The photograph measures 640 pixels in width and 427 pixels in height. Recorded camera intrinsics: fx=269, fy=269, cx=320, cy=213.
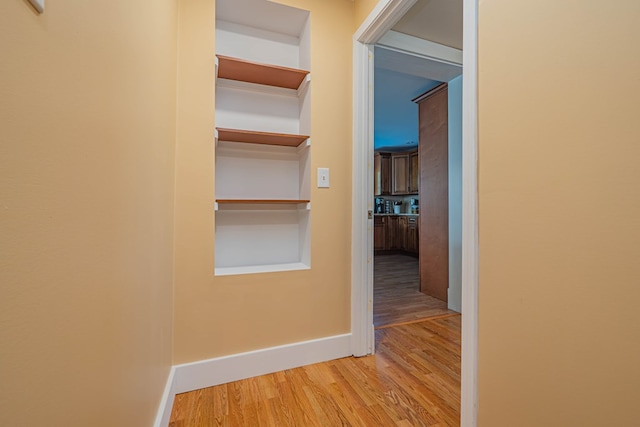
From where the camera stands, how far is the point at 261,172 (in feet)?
6.03

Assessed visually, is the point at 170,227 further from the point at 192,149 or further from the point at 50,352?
the point at 50,352

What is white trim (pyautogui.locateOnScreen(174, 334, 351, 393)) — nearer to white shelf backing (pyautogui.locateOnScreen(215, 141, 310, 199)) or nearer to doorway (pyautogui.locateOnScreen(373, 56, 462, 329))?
doorway (pyautogui.locateOnScreen(373, 56, 462, 329))

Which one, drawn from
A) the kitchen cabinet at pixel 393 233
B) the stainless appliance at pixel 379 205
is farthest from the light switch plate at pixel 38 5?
the stainless appliance at pixel 379 205

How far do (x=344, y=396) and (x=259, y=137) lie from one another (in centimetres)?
154

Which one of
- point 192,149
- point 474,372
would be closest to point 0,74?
point 192,149

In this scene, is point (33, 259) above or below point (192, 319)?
above

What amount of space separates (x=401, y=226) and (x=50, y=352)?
21.2ft

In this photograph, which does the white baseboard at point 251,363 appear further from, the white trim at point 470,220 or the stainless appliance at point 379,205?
the stainless appliance at point 379,205

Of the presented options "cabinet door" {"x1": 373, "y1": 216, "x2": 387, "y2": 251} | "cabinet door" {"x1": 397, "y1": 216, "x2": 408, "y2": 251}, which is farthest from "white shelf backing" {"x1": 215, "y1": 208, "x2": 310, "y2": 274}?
"cabinet door" {"x1": 397, "y1": 216, "x2": 408, "y2": 251}

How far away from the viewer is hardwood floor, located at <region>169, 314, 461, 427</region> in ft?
4.09

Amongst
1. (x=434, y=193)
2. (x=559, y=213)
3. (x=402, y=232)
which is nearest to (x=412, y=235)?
(x=402, y=232)

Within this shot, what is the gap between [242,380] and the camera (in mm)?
1559

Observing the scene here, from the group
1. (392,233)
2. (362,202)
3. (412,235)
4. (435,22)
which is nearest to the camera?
(362,202)

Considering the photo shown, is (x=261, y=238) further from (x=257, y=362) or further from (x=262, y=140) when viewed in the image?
(x=257, y=362)
